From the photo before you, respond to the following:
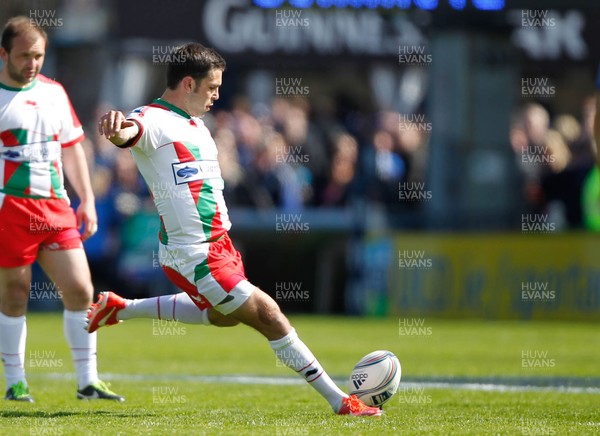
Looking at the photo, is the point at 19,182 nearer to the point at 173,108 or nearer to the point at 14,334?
the point at 14,334

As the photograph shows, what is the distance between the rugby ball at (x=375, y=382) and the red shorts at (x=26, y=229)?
2.24m

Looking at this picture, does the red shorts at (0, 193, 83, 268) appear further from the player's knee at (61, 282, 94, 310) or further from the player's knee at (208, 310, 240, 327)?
the player's knee at (208, 310, 240, 327)

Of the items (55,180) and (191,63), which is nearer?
(191,63)

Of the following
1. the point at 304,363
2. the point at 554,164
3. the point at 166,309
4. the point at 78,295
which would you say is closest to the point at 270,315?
the point at 304,363

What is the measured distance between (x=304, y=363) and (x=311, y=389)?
2.24m

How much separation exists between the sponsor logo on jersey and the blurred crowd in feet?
34.9

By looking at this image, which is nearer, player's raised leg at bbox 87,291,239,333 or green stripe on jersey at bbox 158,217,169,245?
green stripe on jersey at bbox 158,217,169,245

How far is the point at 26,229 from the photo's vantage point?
8.39m

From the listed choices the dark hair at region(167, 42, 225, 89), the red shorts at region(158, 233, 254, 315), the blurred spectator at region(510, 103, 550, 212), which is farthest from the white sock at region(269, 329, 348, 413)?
the blurred spectator at region(510, 103, 550, 212)

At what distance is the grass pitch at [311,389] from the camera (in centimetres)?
726

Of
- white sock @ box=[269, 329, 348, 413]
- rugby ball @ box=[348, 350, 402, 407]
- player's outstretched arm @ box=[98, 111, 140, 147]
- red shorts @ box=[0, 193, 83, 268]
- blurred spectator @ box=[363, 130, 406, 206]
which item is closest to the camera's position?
player's outstretched arm @ box=[98, 111, 140, 147]

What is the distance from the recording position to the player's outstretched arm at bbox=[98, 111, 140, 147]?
6965mm

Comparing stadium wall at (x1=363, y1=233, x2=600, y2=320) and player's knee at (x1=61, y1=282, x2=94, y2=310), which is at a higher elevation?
player's knee at (x1=61, y1=282, x2=94, y2=310)

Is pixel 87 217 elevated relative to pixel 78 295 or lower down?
elevated
